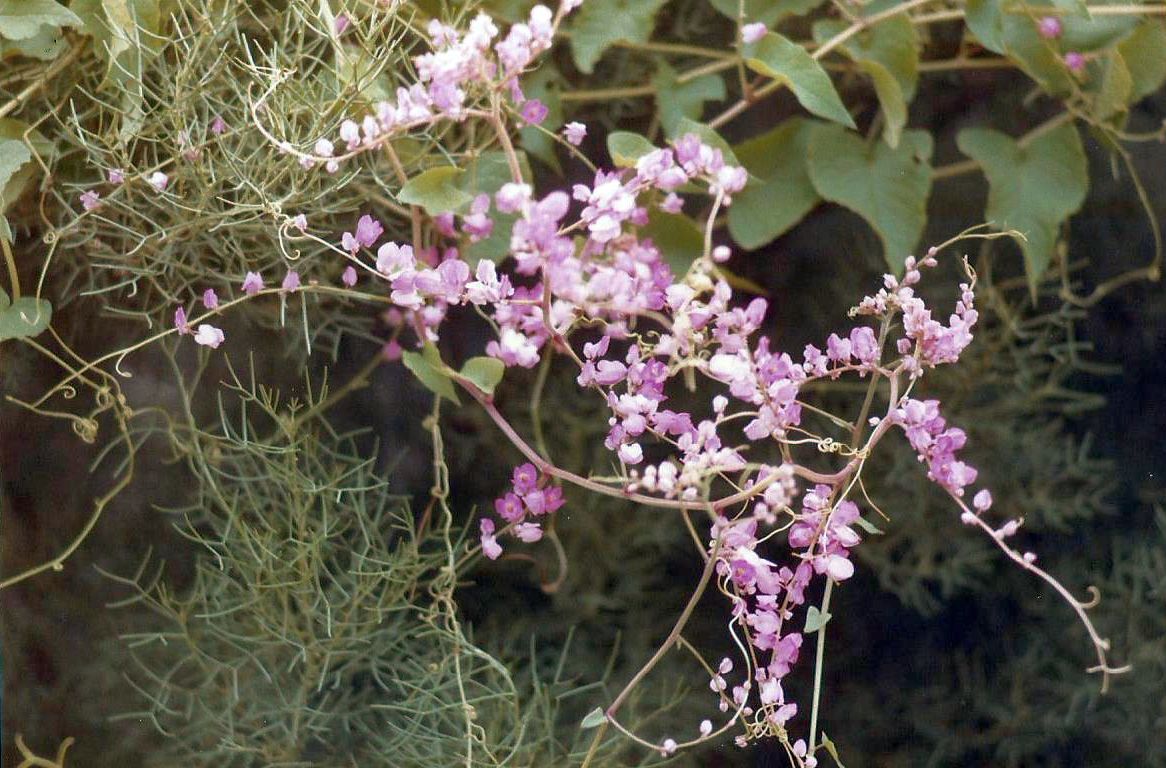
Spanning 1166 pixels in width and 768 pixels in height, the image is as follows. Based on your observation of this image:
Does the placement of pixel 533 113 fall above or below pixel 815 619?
above

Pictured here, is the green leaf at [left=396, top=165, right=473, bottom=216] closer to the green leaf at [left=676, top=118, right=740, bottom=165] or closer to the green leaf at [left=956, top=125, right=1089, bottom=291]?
the green leaf at [left=676, top=118, right=740, bottom=165]

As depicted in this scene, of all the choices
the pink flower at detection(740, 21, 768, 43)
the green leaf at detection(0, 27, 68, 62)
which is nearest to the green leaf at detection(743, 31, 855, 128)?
the pink flower at detection(740, 21, 768, 43)

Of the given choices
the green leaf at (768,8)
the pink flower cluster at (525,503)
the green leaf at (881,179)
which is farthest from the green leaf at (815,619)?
the green leaf at (768,8)

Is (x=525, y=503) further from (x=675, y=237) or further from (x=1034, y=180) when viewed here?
(x=1034, y=180)

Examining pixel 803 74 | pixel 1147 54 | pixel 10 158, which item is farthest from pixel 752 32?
pixel 10 158

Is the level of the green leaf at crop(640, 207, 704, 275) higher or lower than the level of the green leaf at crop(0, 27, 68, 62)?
lower

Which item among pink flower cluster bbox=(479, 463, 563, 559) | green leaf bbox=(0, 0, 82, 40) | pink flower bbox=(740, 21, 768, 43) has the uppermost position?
green leaf bbox=(0, 0, 82, 40)

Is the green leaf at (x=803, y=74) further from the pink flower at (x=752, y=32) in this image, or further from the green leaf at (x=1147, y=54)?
the green leaf at (x=1147, y=54)
